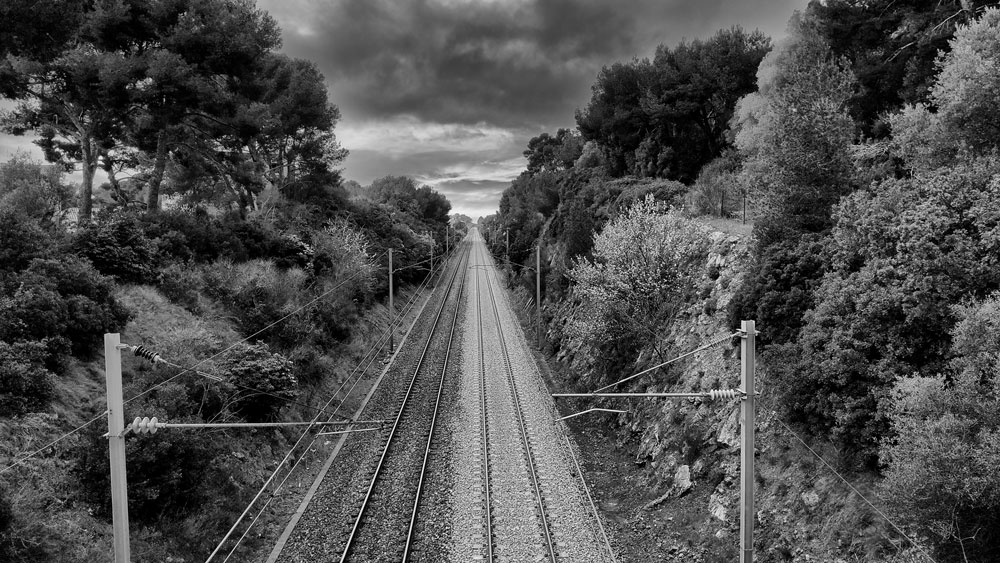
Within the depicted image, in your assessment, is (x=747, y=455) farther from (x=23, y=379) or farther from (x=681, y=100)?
(x=681, y=100)

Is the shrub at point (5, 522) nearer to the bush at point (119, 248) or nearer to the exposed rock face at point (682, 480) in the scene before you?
the bush at point (119, 248)

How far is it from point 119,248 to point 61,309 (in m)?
6.14

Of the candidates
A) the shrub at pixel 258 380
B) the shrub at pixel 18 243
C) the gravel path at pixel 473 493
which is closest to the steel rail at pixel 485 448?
the gravel path at pixel 473 493

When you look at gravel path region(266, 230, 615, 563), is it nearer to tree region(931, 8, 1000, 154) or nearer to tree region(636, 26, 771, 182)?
tree region(931, 8, 1000, 154)

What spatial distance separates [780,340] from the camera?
515 inches

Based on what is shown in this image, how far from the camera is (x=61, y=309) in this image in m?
12.6

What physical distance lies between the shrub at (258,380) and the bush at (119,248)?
5.29 meters

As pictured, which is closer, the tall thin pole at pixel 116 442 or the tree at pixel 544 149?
the tall thin pole at pixel 116 442

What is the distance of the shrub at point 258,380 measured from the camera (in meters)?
15.9

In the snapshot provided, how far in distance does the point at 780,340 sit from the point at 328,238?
26.3m

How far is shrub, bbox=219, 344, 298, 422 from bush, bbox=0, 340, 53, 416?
489 cm

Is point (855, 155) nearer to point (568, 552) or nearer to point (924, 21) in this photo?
point (924, 21)

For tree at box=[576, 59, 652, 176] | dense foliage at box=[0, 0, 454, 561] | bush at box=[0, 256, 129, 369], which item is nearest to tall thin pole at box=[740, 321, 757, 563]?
dense foliage at box=[0, 0, 454, 561]

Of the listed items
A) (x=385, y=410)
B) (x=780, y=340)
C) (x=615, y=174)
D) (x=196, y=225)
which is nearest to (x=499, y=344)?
(x=385, y=410)
